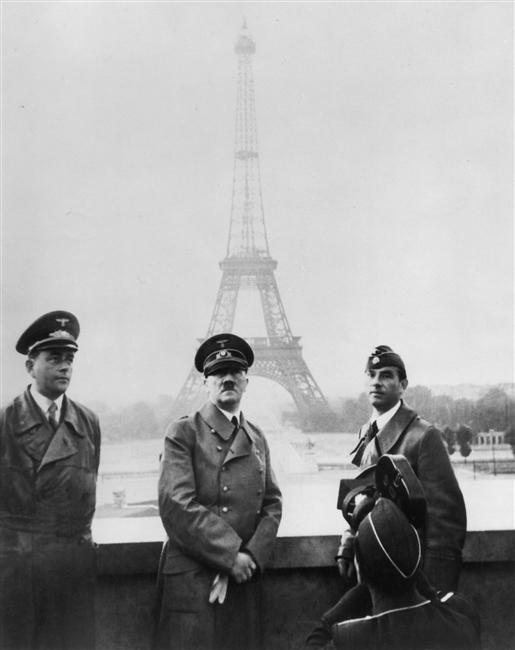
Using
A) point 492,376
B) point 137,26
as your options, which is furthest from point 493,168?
point 137,26

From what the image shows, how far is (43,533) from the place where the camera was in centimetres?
281

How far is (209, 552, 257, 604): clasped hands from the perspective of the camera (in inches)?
107

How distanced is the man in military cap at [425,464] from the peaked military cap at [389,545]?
1.85 feet

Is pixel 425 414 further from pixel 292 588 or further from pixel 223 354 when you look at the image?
pixel 223 354

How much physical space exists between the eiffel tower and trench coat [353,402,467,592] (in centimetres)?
125

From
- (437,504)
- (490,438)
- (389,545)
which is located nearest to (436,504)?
(437,504)

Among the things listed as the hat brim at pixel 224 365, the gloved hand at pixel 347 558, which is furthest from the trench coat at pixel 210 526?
the gloved hand at pixel 347 558

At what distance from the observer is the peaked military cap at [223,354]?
290 cm

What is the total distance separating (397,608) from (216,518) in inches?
31.8

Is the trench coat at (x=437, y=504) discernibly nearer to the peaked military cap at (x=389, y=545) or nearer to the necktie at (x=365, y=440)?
the necktie at (x=365, y=440)

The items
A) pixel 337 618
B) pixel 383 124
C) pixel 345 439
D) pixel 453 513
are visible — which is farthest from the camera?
pixel 383 124

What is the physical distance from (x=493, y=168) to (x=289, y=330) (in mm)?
1488

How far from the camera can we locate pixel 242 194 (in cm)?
419

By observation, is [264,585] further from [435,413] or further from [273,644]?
[435,413]
